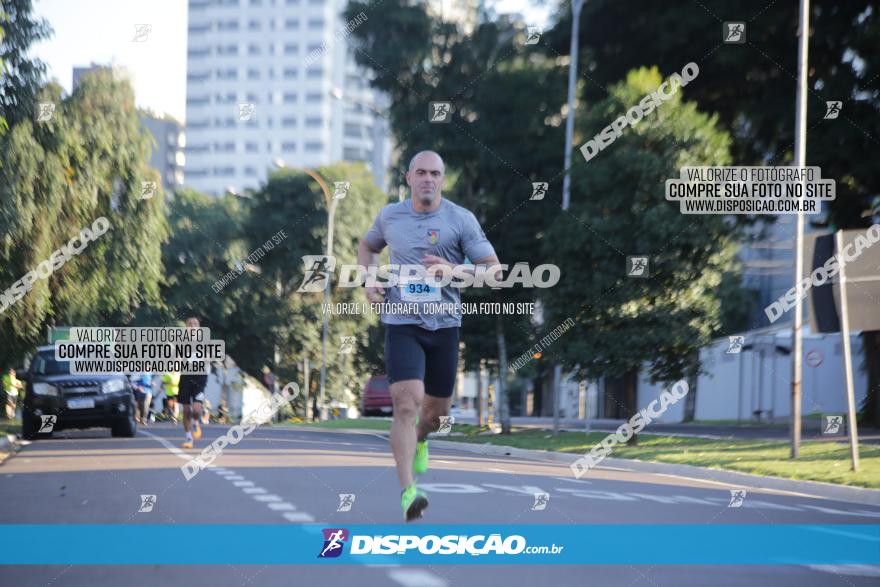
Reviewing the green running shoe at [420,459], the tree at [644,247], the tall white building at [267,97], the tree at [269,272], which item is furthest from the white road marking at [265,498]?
the tall white building at [267,97]

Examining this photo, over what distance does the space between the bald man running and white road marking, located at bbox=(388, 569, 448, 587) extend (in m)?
0.66

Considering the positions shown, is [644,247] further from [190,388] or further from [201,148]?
[201,148]

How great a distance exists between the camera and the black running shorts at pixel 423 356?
26.1ft

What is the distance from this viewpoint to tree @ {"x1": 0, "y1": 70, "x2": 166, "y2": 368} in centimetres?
2447

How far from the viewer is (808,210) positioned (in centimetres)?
2536

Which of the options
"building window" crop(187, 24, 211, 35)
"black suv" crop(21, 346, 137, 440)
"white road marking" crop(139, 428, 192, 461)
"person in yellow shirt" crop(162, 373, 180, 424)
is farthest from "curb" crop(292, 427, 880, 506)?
"building window" crop(187, 24, 211, 35)

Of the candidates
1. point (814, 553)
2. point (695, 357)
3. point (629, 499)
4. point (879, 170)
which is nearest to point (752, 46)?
point (879, 170)

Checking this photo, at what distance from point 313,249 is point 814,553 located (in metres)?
54.6

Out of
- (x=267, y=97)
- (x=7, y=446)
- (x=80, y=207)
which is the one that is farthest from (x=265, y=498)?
A: (x=267, y=97)

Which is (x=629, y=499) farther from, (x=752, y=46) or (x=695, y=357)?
(x=752, y=46)

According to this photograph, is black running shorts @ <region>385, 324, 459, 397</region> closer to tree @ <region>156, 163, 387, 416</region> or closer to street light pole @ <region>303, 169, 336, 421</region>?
street light pole @ <region>303, 169, 336, 421</region>

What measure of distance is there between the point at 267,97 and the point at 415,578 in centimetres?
17287

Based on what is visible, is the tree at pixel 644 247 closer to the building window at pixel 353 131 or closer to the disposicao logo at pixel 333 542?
the disposicao logo at pixel 333 542

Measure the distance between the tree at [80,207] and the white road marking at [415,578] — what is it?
57.1 ft
